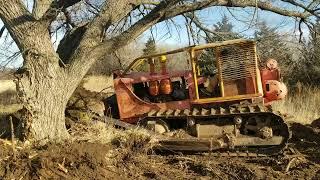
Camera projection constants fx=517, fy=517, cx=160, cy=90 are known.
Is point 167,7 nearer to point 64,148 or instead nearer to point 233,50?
point 233,50

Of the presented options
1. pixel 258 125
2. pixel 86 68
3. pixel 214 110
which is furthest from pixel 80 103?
pixel 258 125

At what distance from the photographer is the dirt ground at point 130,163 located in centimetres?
771

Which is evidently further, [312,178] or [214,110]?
[214,110]

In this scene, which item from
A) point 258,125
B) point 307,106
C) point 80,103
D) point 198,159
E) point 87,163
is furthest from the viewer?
point 307,106

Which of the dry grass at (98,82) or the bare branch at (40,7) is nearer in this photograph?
the bare branch at (40,7)

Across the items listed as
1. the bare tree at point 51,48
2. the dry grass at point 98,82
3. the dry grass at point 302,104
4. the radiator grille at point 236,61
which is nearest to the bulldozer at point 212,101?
the radiator grille at point 236,61

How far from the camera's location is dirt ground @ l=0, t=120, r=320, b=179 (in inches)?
303

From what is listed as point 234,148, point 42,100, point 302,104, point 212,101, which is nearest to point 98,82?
point 302,104

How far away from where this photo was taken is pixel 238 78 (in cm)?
1027

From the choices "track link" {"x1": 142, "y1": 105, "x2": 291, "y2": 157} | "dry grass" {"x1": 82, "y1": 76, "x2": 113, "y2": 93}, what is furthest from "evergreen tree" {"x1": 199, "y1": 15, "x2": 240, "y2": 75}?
"dry grass" {"x1": 82, "y1": 76, "x2": 113, "y2": 93}

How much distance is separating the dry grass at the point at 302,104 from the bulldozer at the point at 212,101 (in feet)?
13.9

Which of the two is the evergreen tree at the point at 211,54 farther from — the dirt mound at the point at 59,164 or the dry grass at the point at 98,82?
the dry grass at the point at 98,82

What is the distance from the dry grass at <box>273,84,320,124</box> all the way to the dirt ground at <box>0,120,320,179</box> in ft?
17.7

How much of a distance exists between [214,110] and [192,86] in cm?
77
